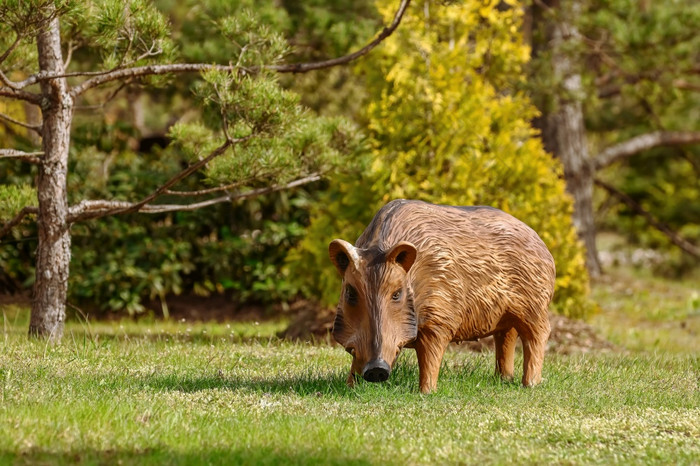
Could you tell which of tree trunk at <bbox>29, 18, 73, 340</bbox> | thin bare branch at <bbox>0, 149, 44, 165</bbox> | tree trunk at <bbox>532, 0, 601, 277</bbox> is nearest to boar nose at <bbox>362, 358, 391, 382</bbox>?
tree trunk at <bbox>29, 18, 73, 340</bbox>

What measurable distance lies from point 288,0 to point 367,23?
89.6 inches

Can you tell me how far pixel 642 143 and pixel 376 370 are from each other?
12.8 meters

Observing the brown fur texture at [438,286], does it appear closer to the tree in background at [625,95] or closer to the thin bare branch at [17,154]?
the thin bare branch at [17,154]

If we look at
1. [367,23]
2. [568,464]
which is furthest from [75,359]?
[367,23]

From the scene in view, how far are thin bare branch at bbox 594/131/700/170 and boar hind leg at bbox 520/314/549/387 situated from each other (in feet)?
33.7

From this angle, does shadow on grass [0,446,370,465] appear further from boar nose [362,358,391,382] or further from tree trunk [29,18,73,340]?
tree trunk [29,18,73,340]

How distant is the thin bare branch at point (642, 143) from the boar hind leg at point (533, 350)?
10.3 meters

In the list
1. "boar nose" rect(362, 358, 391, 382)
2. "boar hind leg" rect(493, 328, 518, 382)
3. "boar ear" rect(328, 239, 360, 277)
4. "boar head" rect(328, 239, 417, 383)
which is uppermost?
"boar ear" rect(328, 239, 360, 277)

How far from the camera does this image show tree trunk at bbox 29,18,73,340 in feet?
27.3

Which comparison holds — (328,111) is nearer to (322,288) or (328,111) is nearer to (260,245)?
(260,245)

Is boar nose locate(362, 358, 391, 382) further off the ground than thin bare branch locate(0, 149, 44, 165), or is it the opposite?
thin bare branch locate(0, 149, 44, 165)

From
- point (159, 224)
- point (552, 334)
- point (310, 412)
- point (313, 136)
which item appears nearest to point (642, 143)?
point (552, 334)

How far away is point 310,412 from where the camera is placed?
5590mm

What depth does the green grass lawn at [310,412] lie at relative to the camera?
479cm
